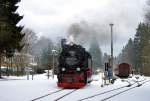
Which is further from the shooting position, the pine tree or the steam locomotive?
the pine tree

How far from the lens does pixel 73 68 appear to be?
35.2 m

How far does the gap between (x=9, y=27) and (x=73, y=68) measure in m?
17.8

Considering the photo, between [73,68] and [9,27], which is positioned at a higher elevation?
[9,27]

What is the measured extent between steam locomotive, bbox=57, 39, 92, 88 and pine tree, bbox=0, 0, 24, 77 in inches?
563

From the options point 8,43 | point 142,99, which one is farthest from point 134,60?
point 142,99

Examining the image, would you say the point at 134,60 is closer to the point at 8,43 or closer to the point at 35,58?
the point at 35,58

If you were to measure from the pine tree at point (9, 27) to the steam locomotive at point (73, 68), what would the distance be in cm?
1429

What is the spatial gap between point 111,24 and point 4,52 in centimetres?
1532

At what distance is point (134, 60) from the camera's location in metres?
136

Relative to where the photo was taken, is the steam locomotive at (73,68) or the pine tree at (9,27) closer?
the steam locomotive at (73,68)

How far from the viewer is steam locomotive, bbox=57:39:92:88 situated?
1353 inches

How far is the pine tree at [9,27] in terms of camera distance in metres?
49.0

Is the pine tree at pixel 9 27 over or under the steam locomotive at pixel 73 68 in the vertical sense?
over

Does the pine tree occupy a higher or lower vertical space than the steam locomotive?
higher
